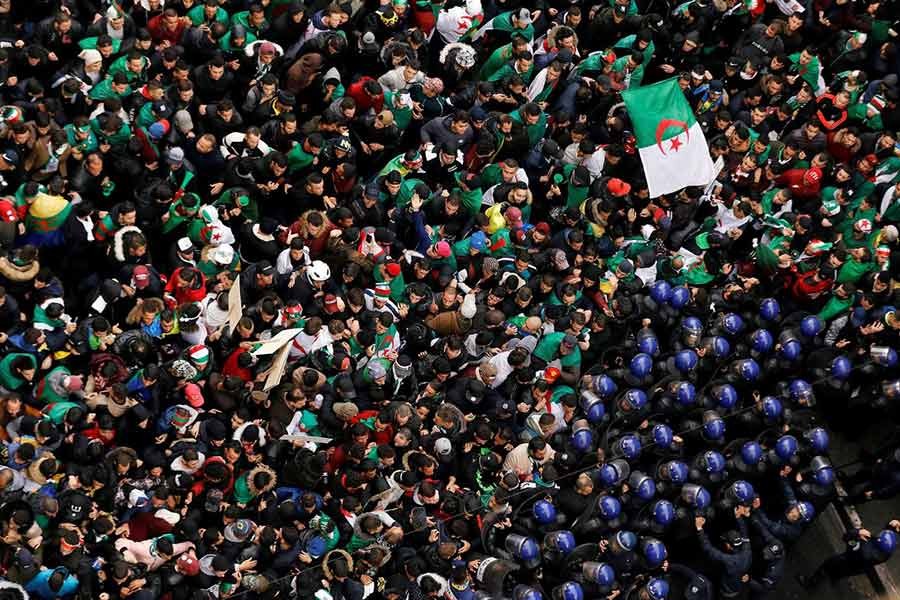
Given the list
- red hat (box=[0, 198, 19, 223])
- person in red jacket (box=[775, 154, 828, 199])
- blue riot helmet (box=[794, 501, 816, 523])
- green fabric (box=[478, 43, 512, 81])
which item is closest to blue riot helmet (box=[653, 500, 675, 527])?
blue riot helmet (box=[794, 501, 816, 523])

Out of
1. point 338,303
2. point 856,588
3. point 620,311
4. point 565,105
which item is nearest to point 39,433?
point 338,303

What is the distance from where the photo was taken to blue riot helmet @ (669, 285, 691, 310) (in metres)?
15.8

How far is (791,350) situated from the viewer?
51.3 ft

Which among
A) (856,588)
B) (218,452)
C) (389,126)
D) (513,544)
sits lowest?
(856,588)

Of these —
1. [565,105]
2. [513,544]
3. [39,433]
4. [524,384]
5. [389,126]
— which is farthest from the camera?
[565,105]

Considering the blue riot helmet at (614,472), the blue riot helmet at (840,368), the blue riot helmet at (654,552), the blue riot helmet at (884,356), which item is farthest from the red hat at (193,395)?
the blue riot helmet at (884,356)

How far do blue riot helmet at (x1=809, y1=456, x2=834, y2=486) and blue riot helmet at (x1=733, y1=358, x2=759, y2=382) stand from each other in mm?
1138

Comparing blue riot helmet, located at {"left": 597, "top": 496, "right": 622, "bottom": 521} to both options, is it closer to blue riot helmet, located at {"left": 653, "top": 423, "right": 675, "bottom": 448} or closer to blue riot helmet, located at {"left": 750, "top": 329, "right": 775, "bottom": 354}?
blue riot helmet, located at {"left": 653, "top": 423, "right": 675, "bottom": 448}

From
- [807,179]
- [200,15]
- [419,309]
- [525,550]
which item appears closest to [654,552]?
[525,550]

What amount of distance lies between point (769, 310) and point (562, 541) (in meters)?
4.11

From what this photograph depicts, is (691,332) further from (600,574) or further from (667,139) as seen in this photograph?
(600,574)

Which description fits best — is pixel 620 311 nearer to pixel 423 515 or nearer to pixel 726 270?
pixel 726 270

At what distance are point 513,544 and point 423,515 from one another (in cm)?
106

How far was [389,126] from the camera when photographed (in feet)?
52.0
